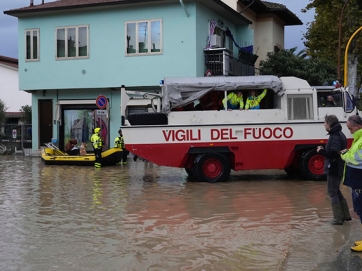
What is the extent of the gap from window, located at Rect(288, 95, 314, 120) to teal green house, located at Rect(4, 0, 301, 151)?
30.3 feet

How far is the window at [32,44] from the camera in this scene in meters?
29.3

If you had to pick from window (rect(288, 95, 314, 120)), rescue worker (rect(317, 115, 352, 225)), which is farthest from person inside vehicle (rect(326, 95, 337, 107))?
rescue worker (rect(317, 115, 352, 225))

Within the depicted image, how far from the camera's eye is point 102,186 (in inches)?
624

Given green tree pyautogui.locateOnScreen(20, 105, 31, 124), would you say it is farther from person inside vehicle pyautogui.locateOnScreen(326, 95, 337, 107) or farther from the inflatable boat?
person inside vehicle pyautogui.locateOnScreen(326, 95, 337, 107)

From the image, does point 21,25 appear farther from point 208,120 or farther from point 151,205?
point 151,205

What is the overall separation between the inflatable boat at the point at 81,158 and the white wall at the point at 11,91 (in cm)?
2527

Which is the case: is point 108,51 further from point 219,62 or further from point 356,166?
point 356,166

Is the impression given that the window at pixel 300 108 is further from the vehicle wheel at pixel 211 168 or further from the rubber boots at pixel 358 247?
the rubber boots at pixel 358 247

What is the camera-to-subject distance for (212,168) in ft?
53.2

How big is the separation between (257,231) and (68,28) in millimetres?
21508

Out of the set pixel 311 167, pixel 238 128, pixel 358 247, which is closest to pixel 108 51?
pixel 238 128

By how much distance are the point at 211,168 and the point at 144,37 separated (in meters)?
12.2

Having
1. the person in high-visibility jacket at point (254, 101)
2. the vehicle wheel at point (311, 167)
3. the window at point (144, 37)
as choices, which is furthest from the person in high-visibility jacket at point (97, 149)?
the vehicle wheel at point (311, 167)

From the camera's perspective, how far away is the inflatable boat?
22.7m
